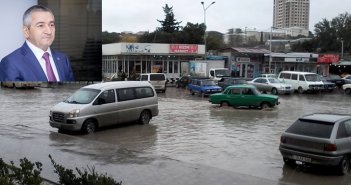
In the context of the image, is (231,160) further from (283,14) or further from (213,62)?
(283,14)

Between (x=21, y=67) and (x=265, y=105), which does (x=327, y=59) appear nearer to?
(x=265, y=105)

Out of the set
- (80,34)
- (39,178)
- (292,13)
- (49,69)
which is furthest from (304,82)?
(292,13)

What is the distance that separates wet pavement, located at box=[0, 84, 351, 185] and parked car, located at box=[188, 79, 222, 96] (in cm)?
1207

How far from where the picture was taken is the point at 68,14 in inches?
340

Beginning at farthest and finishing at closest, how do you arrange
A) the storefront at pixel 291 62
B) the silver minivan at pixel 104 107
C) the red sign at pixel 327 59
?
the red sign at pixel 327 59 < the storefront at pixel 291 62 < the silver minivan at pixel 104 107

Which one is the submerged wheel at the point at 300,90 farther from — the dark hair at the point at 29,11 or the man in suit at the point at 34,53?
the dark hair at the point at 29,11

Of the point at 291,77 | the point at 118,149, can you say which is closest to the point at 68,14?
the point at 118,149

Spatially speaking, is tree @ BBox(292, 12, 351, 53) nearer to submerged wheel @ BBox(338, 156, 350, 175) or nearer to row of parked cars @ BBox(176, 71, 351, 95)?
row of parked cars @ BBox(176, 71, 351, 95)

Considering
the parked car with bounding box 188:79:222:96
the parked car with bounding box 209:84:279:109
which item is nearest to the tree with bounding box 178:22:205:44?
the parked car with bounding box 188:79:222:96

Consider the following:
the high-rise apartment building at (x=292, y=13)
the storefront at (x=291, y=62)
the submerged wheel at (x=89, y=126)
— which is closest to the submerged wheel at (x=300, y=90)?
the storefront at (x=291, y=62)

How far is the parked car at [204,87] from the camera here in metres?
36.3

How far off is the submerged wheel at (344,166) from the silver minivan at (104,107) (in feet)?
31.6

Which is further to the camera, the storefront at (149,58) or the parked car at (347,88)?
the storefront at (149,58)

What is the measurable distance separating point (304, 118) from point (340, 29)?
92.6 m
